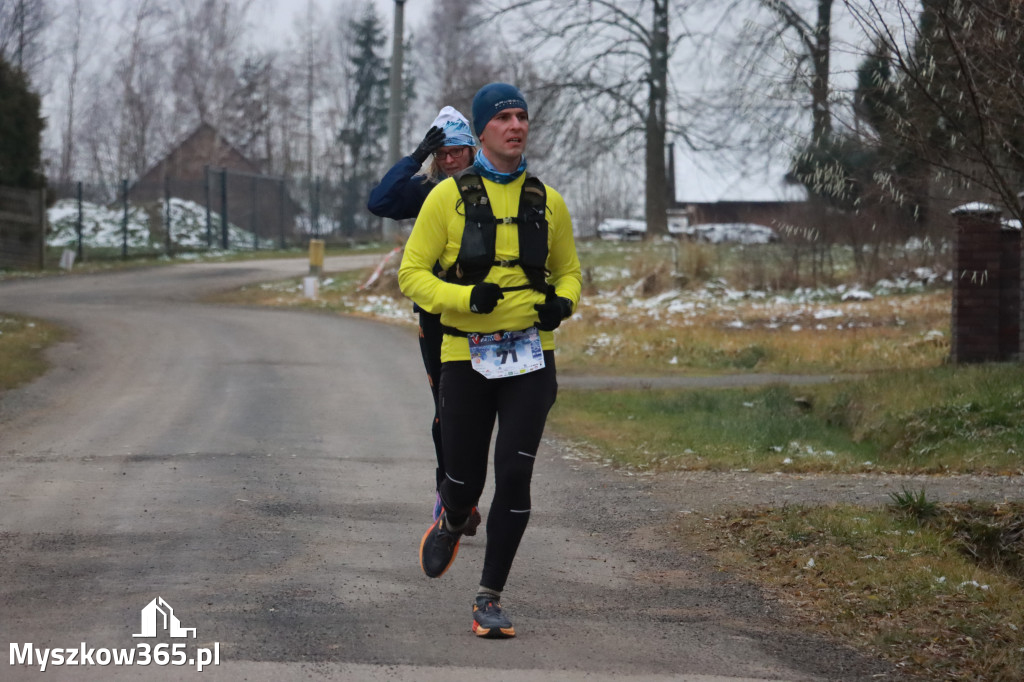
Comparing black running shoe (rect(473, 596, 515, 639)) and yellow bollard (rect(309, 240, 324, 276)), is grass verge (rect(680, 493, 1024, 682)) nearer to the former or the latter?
black running shoe (rect(473, 596, 515, 639))

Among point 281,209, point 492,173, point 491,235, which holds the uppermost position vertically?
point 281,209

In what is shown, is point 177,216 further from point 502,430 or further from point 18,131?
point 502,430

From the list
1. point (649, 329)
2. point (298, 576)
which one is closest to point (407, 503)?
point (298, 576)

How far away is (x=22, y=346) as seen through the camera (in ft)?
52.4

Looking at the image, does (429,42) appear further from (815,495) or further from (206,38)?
(815,495)

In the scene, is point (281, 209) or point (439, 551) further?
point (281, 209)

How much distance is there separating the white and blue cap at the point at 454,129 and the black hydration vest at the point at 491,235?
3.29 ft

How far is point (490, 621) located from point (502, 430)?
703mm

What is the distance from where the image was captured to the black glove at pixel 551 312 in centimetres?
479

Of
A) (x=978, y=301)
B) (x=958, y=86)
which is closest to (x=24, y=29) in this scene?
(x=978, y=301)

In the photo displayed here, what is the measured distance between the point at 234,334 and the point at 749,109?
33.6 ft

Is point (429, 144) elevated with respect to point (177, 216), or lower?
lower

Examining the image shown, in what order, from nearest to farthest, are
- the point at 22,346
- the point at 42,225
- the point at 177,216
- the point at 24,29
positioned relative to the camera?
1. the point at 22,346
2. the point at 42,225
3. the point at 177,216
4. the point at 24,29

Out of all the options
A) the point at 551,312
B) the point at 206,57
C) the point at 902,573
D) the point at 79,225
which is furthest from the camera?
the point at 206,57
